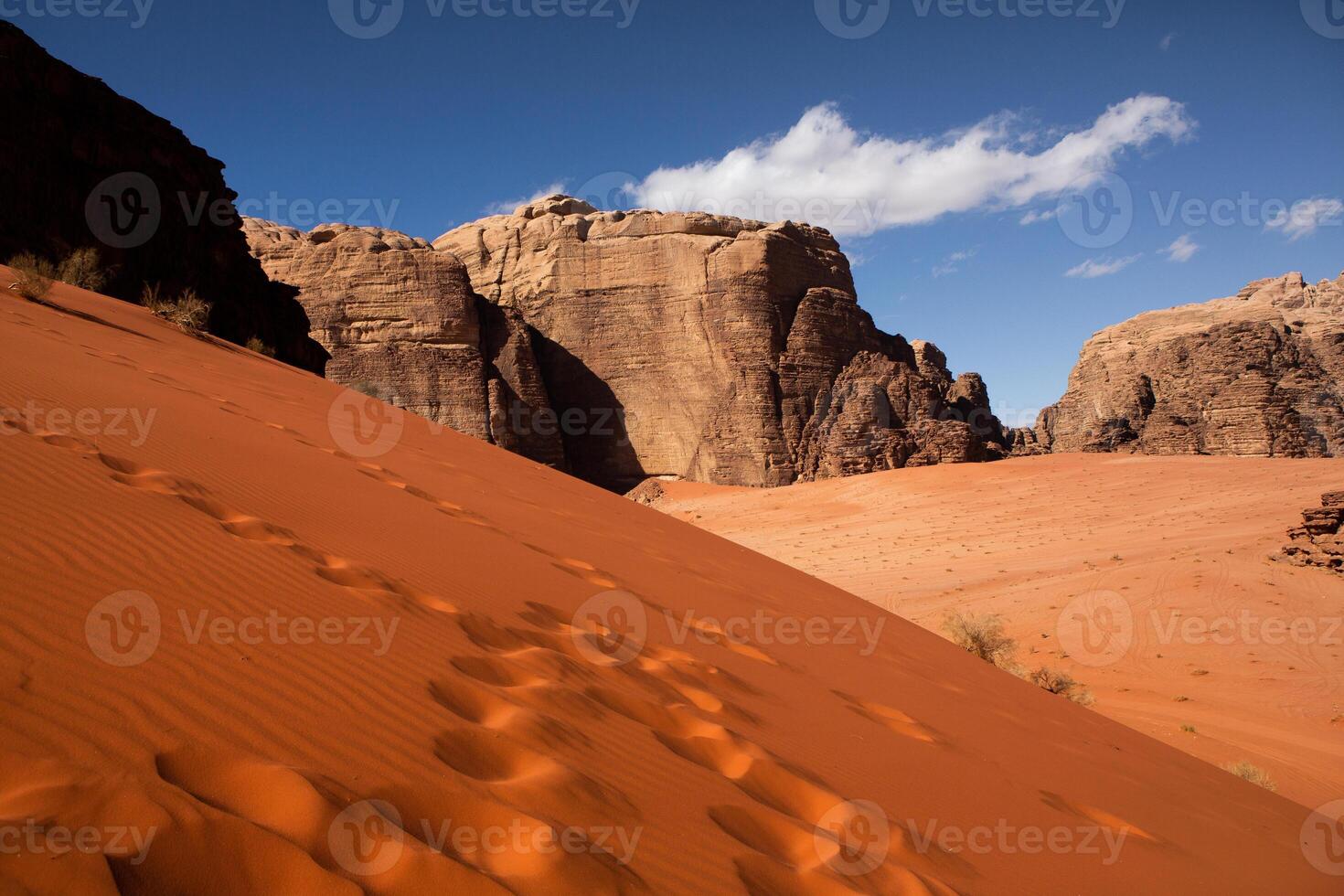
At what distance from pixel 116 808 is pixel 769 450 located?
32228mm

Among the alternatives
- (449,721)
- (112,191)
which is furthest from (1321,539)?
(112,191)

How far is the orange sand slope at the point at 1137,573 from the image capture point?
26.5ft

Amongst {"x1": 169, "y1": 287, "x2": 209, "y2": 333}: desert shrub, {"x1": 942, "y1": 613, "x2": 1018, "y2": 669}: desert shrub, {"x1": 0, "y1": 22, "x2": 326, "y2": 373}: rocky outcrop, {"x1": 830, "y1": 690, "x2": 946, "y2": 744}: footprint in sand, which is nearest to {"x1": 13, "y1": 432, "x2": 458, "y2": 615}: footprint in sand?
{"x1": 830, "y1": 690, "x2": 946, "y2": 744}: footprint in sand

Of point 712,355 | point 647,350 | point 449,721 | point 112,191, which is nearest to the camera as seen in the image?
point 449,721

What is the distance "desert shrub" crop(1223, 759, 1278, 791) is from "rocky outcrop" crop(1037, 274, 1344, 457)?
89.9 feet

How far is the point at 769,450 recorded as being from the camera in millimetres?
33188

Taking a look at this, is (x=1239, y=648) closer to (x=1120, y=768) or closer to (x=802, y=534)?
(x=1120, y=768)

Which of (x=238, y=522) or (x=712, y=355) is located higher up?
(x=712, y=355)

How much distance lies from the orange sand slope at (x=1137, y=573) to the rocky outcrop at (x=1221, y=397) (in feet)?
15.7

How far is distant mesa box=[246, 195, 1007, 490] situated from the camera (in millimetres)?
31891

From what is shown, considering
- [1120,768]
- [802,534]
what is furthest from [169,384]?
[802,534]

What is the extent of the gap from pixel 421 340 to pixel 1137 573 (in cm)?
2761

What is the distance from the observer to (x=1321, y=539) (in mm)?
12023

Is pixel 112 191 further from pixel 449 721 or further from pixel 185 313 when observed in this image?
pixel 449 721
